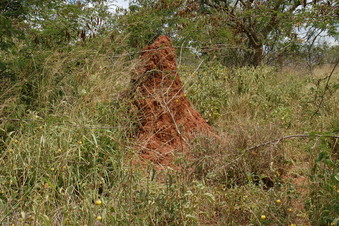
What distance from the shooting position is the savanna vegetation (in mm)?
2342

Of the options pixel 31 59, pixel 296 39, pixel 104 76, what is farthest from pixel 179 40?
pixel 296 39

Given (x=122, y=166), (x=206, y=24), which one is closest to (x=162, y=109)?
(x=122, y=166)

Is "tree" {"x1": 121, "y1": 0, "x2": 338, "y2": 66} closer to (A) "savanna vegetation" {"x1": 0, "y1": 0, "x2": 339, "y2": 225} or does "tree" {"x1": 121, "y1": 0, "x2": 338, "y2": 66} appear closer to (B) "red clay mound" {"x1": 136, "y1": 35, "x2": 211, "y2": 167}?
(A) "savanna vegetation" {"x1": 0, "y1": 0, "x2": 339, "y2": 225}

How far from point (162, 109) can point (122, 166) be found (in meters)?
1.25

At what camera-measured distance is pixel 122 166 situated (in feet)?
9.08

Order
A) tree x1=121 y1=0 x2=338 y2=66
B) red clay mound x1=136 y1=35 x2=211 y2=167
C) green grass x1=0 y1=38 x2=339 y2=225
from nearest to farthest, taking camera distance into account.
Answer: green grass x1=0 y1=38 x2=339 y2=225 < red clay mound x1=136 y1=35 x2=211 y2=167 < tree x1=121 y1=0 x2=338 y2=66

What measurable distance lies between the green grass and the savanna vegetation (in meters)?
0.01

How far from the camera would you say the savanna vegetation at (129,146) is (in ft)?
7.68

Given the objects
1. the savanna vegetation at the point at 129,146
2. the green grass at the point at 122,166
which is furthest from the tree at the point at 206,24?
the green grass at the point at 122,166

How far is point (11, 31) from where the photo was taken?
3.76 metres

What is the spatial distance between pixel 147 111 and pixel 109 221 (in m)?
1.92


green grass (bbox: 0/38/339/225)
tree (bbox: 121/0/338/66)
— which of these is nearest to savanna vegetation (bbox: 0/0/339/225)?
green grass (bbox: 0/38/339/225)

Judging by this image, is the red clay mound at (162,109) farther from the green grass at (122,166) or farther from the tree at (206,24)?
the tree at (206,24)

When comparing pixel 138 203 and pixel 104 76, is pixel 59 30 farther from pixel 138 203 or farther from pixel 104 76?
pixel 138 203
